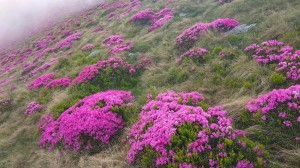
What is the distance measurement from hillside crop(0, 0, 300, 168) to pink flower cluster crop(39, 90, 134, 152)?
0.13 ft

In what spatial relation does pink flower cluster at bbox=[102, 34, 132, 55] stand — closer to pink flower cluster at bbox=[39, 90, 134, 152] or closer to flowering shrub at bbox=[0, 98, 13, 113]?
pink flower cluster at bbox=[39, 90, 134, 152]

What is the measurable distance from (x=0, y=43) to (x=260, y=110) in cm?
4552

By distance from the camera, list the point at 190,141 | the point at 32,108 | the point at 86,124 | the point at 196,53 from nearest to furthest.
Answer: the point at 190,141, the point at 86,124, the point at 196,53, the point at 32,108

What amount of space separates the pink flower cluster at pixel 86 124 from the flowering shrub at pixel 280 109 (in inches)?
180

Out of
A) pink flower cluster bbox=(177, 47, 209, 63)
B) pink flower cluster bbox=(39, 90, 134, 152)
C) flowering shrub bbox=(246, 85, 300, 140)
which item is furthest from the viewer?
pink flower cluster bbox=(177, 47, 209, 63)

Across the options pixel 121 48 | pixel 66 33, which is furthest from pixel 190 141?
pixel 66 33

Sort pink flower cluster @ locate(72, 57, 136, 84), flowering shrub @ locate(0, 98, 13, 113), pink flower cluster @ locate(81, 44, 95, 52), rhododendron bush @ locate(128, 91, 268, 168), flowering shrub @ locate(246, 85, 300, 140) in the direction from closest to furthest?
1. rhododendron bush @ locate(128, 91, 268, 168)
2. flowering shrub @ locate(246, 85, 300, 140)
3. pink flower cluster @ locate(72, 57, 136, 84)
4. flowering shrub @ locate(0, 98, 13, 113)
5. pink flower cluster @ locate(81, 44, 95, 52)

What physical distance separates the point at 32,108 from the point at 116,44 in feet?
24.0

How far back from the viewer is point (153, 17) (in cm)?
1959

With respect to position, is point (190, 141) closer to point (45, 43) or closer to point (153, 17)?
point (153, 17)

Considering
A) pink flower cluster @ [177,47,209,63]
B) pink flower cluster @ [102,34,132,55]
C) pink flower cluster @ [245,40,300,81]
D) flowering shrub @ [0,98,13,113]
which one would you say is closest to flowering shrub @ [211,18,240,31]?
pink flower cluster @ [177,47,209,63]

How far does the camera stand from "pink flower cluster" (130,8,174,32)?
59.0 ft

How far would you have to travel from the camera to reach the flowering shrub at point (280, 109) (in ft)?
18.9

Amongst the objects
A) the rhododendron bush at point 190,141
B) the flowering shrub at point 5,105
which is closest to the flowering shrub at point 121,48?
the flowering shrub at point 5,105
